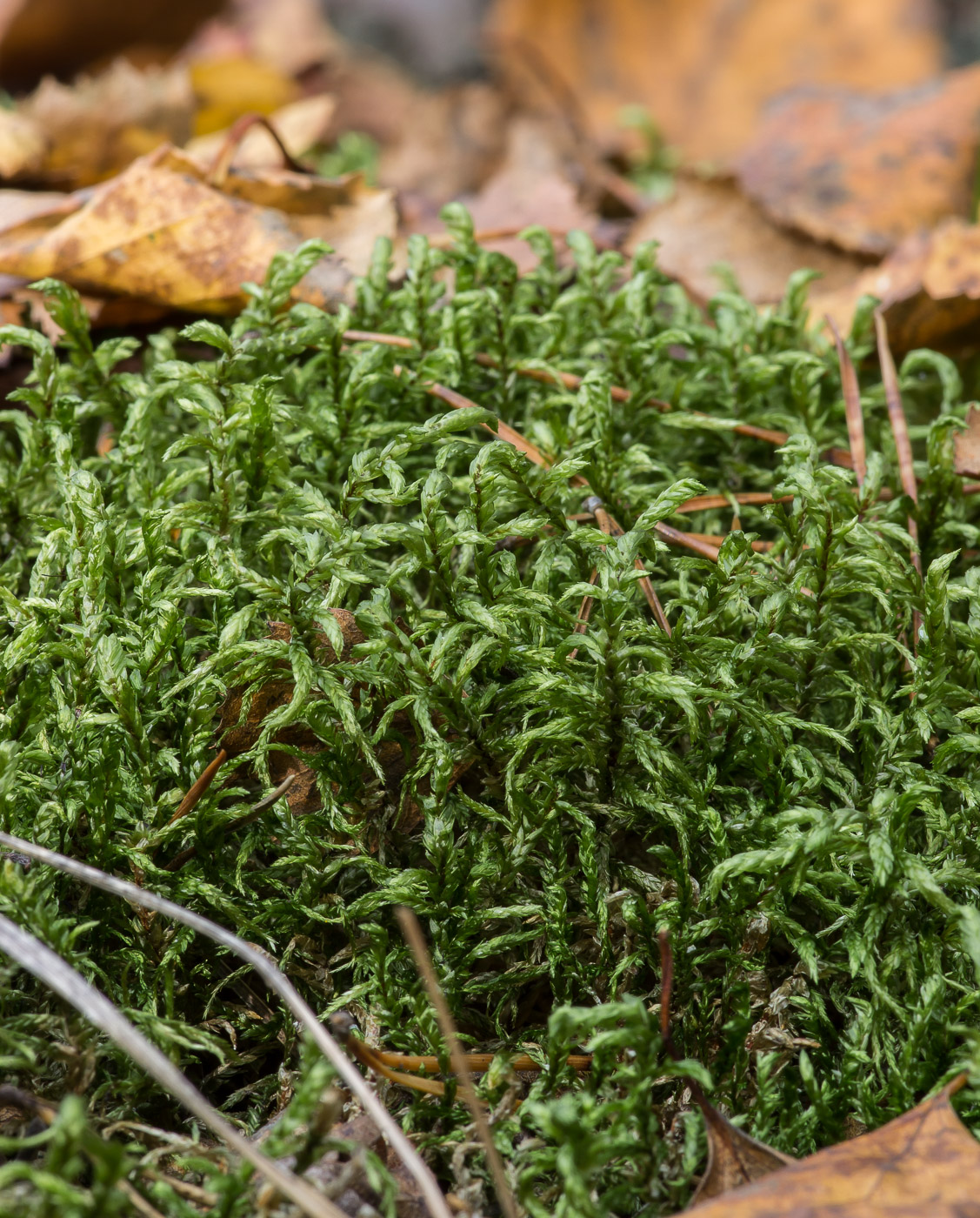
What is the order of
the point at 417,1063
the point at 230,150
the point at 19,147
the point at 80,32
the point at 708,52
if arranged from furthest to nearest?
the point at 708,52
the point at 80,32
the point at 19,147
the point at 230,150
the point at 417,1063

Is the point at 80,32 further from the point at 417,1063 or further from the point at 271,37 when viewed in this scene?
the point at 417,1063

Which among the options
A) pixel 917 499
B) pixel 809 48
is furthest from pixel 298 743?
pixel 809 48

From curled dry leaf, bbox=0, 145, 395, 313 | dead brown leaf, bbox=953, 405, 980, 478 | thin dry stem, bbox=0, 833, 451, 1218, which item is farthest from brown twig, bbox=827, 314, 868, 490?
thin dry stem, bbox=0, 833, 451, 1218

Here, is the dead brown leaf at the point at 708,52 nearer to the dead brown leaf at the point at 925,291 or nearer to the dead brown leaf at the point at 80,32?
the dead brown leaf at the point at 80,32

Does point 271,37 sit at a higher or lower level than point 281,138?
higher

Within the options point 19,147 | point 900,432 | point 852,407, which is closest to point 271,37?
point 19,147

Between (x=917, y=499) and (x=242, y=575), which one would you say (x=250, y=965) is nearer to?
(x=242, y=575)

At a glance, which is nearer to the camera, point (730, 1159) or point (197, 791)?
point (730, 1159)
